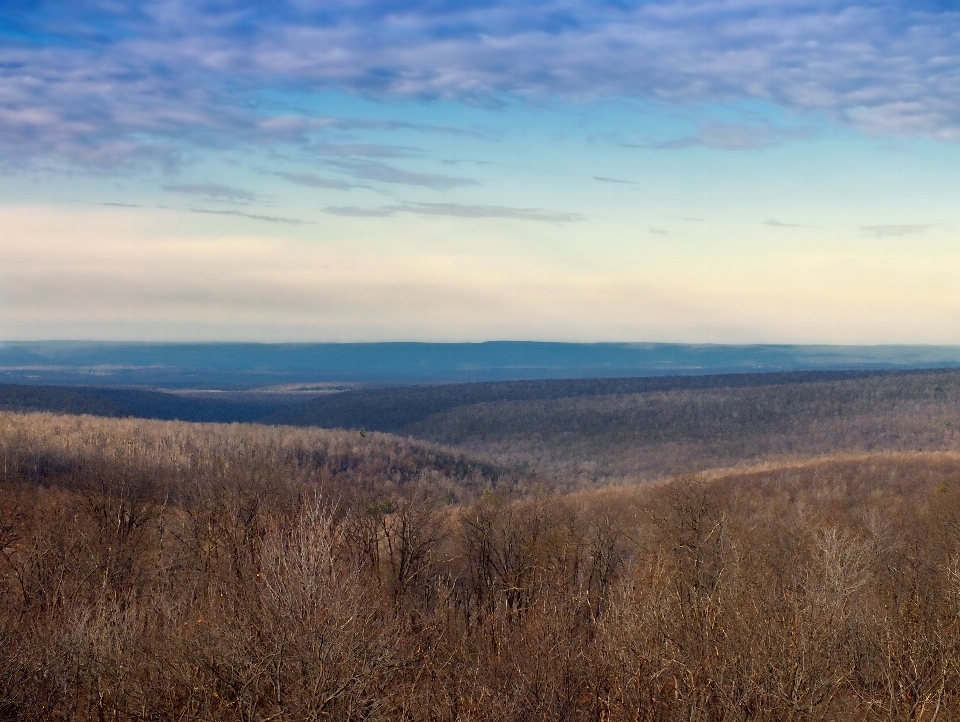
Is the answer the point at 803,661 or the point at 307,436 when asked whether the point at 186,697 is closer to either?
the point at 803,661

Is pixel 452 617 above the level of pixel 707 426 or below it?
above

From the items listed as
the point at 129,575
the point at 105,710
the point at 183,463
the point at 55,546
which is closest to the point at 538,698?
the point at 105,710

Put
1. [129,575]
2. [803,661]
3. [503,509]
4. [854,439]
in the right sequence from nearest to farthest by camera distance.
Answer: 1. [803,661]
2. [129,575]
3. [503,509]
4. [854,439]

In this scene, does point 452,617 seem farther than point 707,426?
No

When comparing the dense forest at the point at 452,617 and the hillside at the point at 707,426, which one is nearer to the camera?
the dense forest at the point at 452,617

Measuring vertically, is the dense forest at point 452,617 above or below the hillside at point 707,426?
above

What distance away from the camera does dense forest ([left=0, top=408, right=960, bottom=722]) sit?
48.8ft

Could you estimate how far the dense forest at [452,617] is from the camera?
14.9m

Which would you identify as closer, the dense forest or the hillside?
the dense forest

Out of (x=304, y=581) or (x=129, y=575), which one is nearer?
(x=304, y=581)

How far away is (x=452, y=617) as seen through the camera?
26109mm

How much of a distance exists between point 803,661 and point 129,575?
941 inches

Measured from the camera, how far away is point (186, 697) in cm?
1579

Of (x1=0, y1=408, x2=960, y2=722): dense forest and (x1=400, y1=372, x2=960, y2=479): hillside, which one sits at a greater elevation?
(x1=0, y1=408, x2=960, y2=722): dense forest
